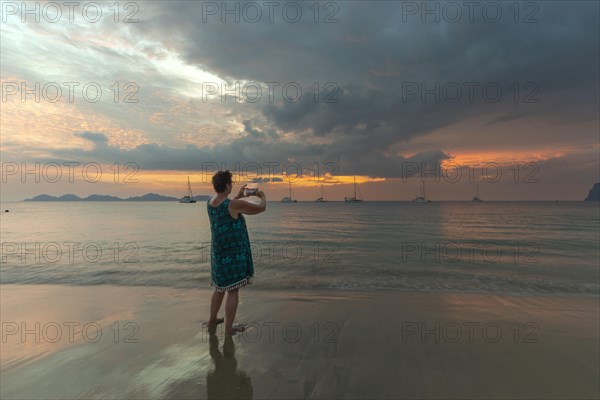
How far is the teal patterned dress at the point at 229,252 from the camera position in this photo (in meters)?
4.87

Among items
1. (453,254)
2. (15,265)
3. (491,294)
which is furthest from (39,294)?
(453,254)

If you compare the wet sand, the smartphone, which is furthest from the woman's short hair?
the wet sand

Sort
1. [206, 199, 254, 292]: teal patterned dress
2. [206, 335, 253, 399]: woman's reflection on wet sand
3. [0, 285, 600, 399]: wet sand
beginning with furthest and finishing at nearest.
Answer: [206, 199, 254, 292]: teal patterned dress < [0, 285, 600, 399]: wet sand < [206, 335, 253, 399]: woman's reflection on wet sand

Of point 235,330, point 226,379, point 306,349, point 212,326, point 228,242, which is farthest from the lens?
point 212,326

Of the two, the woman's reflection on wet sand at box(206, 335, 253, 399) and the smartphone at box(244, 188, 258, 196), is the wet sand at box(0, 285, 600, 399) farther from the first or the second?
the smartphone at box(244, 188, 258, 196)

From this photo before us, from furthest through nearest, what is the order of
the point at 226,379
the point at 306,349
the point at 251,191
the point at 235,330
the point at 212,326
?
1. the point at 212,326
2. the point at 235,330
3. the point at 251,191
4. the point at 306,349
5. the point at 226,379

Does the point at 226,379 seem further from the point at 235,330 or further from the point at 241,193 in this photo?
Result: the point at 241,193

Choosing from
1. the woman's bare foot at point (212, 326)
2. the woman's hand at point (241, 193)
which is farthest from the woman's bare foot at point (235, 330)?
the woman's hand at point (241, 193)

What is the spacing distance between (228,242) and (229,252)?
168 mm

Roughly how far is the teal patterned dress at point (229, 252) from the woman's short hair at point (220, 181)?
0.34m

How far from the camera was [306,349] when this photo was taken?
463 centimetres

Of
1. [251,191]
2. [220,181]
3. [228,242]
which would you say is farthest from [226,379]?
[220,181]

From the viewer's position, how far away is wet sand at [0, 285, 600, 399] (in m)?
3.68

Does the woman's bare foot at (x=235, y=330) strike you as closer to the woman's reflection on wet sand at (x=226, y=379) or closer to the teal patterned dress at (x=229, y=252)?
the woman's reflection on wet sand at (x=226, y=379)
